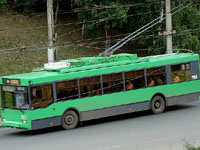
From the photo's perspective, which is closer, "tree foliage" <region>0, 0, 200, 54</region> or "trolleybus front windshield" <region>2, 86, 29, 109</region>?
"trolleybus front windshield" <region>2, 86, 29, 109</region>

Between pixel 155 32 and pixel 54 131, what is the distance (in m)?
19.4

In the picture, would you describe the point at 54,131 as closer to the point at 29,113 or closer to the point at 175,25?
the point at 29,113

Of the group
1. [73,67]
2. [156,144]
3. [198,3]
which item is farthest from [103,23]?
[156,144]

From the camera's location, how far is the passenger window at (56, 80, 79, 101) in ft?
70.9

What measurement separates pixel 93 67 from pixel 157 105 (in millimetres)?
3597

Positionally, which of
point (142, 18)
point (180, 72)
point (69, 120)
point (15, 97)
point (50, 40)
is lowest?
point (69, 120)

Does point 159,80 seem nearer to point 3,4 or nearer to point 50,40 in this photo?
point 50,40

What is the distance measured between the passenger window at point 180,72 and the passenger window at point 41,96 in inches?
245

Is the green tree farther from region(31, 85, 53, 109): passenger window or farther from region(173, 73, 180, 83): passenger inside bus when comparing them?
region(31, 85, 53, 109): passenger window

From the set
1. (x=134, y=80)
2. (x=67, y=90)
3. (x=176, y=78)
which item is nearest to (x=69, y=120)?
(x=67, y=90)

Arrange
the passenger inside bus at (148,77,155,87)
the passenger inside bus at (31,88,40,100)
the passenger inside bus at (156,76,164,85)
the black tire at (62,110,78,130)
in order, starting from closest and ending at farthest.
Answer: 1. the passenger inside bus at (31,88,40,100)
2. the black tire at (62,110,78,130)
3. the passenger inside bus at (148,77,155,87)
4. the passenger inside bus at (156,76,164,85)

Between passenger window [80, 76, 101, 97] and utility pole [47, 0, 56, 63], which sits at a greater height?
utility pole [47, 0, 56, 63]

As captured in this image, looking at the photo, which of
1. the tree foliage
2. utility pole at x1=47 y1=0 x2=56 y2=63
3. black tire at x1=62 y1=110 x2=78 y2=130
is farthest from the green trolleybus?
the tree foliage

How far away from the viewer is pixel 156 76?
2480cm
